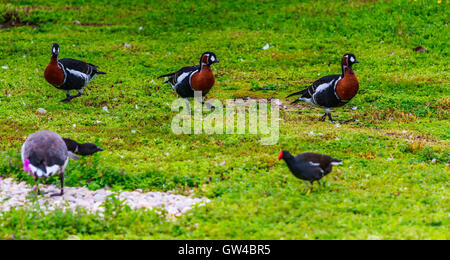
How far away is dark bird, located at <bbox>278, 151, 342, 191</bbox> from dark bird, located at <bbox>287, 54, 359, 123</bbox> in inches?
219

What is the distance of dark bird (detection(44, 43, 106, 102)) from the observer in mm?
17047

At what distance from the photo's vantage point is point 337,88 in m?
15.3

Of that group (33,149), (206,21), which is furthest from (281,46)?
(33,149)

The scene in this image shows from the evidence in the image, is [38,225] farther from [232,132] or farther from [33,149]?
[232,132]

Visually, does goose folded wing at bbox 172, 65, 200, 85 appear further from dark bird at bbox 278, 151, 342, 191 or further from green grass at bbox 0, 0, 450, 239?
dark bird at bbox 278, 151, 342, 191

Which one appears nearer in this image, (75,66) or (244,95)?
(75,66)

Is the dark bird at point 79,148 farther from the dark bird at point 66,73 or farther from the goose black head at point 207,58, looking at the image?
the dark bird at point 66,73

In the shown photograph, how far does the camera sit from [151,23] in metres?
27.5

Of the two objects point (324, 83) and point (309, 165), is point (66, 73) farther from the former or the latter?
point (309, 165)

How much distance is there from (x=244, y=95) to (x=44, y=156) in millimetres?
10692

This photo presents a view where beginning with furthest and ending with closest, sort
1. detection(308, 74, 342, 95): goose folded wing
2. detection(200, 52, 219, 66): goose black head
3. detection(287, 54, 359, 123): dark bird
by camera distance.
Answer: detection(200, 52, 219, 66): goose black head < detection(308, 74, 342, 95): goose folded wing < detection(287, 54, 359, 123): dark bird
